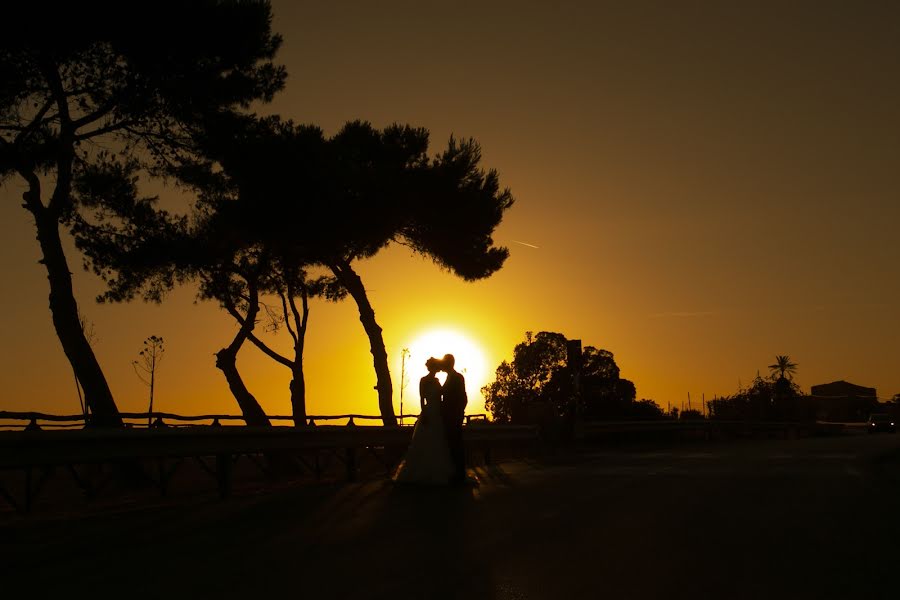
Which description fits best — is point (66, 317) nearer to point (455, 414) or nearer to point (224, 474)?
point (224, 474)

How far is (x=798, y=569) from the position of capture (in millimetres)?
6766

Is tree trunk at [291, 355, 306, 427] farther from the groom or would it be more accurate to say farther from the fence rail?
the groom

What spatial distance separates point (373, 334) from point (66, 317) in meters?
15.9

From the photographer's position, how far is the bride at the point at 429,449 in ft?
48.8

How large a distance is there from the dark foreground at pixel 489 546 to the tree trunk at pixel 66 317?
29.3 ft

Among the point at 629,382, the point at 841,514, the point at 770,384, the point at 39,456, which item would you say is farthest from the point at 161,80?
the point at 770,384

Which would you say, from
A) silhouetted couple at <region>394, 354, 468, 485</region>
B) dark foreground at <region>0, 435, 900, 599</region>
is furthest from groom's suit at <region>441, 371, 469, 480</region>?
dark foreground at <region>0, 435, 900, 599</region>

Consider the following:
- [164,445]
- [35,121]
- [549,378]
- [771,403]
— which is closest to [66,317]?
[35,121]

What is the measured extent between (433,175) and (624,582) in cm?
3040

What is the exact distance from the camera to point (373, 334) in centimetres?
3659

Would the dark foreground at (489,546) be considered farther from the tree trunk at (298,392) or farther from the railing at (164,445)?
the tree trunk at (298,392)

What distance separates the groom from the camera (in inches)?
590

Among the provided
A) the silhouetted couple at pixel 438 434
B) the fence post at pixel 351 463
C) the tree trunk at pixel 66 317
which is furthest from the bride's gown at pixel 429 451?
the tree trunk at pixel 66 317

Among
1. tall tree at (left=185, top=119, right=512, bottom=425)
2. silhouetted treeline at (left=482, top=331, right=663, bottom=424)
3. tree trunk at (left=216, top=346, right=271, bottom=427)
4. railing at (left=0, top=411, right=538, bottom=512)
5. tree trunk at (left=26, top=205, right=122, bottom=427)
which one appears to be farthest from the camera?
silhouetted treeline at (left=482, top=331, right=663, bottom=424)
